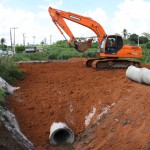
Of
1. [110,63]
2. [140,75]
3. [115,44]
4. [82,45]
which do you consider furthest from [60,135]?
[82,45]

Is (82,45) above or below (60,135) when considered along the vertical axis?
above

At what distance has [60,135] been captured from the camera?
1186cm

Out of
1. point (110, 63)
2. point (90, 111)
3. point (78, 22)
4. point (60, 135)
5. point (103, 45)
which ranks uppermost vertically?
point (78, 22)

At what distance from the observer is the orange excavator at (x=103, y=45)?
21.0 metres

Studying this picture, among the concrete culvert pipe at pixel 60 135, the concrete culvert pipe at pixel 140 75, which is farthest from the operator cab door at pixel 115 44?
the concrete culvert pipe at pixel 60 135

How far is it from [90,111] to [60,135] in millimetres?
1369

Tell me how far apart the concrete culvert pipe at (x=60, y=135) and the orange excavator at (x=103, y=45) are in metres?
9.24

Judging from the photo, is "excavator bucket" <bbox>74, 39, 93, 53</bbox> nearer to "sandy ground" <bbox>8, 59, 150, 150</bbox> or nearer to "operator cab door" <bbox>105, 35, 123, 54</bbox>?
"operator cab door" <bbox>105, 35, 123, 54</bbox>

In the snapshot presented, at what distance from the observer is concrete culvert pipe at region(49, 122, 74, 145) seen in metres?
11.1

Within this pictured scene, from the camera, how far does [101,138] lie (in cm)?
1076

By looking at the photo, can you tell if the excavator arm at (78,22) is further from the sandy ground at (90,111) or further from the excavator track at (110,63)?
the sandy ground at (90,111)

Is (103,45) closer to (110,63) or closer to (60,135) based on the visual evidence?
(110,63)

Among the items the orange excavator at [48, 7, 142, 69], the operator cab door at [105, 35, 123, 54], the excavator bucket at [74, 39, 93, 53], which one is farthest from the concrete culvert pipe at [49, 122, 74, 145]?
the excavator bucket at [74, 39, 93, 53]

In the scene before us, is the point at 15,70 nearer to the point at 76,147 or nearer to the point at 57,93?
the point at 57,93
